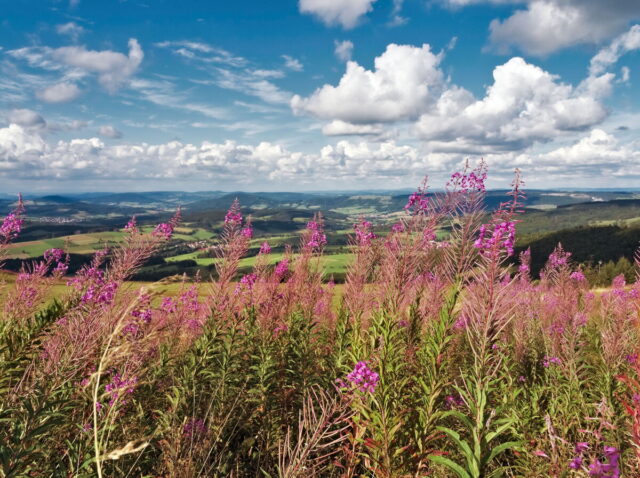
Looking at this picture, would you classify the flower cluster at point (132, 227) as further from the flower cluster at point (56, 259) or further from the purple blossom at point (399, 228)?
the purple blossom at point (399, 228)

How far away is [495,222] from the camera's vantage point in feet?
12.2

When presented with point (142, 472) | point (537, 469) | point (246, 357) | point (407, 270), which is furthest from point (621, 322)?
point (142, 472)

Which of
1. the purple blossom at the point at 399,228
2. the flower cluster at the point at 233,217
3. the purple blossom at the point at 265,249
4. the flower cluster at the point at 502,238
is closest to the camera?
the flower cluster at the point at 502,238

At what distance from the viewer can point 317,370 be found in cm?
772

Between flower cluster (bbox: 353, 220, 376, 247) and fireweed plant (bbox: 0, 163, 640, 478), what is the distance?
0.42 ft

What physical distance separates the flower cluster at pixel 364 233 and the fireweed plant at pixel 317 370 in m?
0.13

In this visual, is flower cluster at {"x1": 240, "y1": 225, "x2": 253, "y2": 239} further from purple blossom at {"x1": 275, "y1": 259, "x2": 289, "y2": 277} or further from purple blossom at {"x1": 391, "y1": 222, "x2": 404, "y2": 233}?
purple blossom at {"x1": 391, "y1": 222, "x2": 404, "y2": 233}

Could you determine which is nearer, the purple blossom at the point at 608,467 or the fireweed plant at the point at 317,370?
the purple blossom at the point at 608,467

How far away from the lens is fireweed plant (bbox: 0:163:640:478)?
353 centimetres

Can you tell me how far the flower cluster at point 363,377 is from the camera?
4.22m

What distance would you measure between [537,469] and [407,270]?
3278mm

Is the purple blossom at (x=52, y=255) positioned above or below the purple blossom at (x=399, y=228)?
below

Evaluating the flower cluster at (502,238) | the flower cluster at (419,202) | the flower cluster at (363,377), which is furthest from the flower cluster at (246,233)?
the flower cluster at (502,238)

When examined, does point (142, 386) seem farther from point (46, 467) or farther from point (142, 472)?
point (46, 467)
